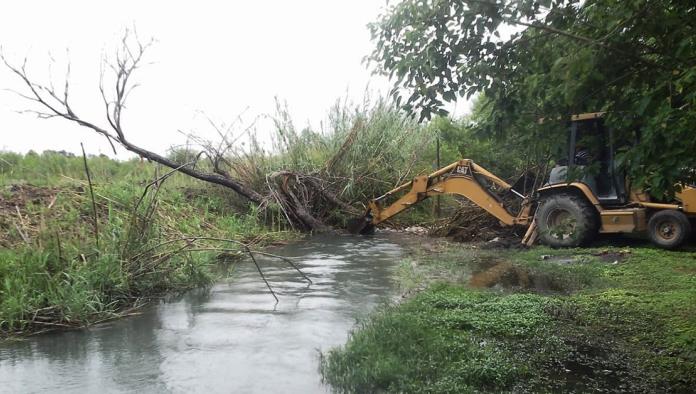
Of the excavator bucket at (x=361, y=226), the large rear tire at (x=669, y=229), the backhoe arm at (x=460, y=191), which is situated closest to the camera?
the large rear tire at (x=669, y=229)

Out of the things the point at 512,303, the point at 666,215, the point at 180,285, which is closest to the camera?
the point at 512,303

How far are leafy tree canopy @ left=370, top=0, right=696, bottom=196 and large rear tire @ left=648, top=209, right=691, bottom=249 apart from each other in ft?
16.5

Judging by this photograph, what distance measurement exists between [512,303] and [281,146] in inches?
393

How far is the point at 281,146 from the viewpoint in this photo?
14.9m

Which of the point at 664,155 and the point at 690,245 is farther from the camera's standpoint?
the point at 690,245

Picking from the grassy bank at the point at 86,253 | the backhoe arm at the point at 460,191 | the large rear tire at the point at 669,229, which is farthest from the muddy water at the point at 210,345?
the large rear tire at the point at 669,229

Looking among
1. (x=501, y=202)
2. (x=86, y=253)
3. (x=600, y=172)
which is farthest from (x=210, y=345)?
A: (x=501, y=202)

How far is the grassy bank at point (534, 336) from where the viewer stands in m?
3.98

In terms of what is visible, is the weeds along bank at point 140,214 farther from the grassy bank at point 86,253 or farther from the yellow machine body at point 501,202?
the yellow machine body at point 501,202

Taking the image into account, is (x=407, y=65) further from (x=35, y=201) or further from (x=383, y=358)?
(x=35, y=201)

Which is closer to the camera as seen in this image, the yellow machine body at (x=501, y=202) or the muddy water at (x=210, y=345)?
the muddy water at (x=210, y=345)

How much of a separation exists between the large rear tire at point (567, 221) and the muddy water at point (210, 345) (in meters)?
3.77

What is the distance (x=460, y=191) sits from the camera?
11828 mm

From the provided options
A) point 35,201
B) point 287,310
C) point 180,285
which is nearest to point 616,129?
point 287,310
